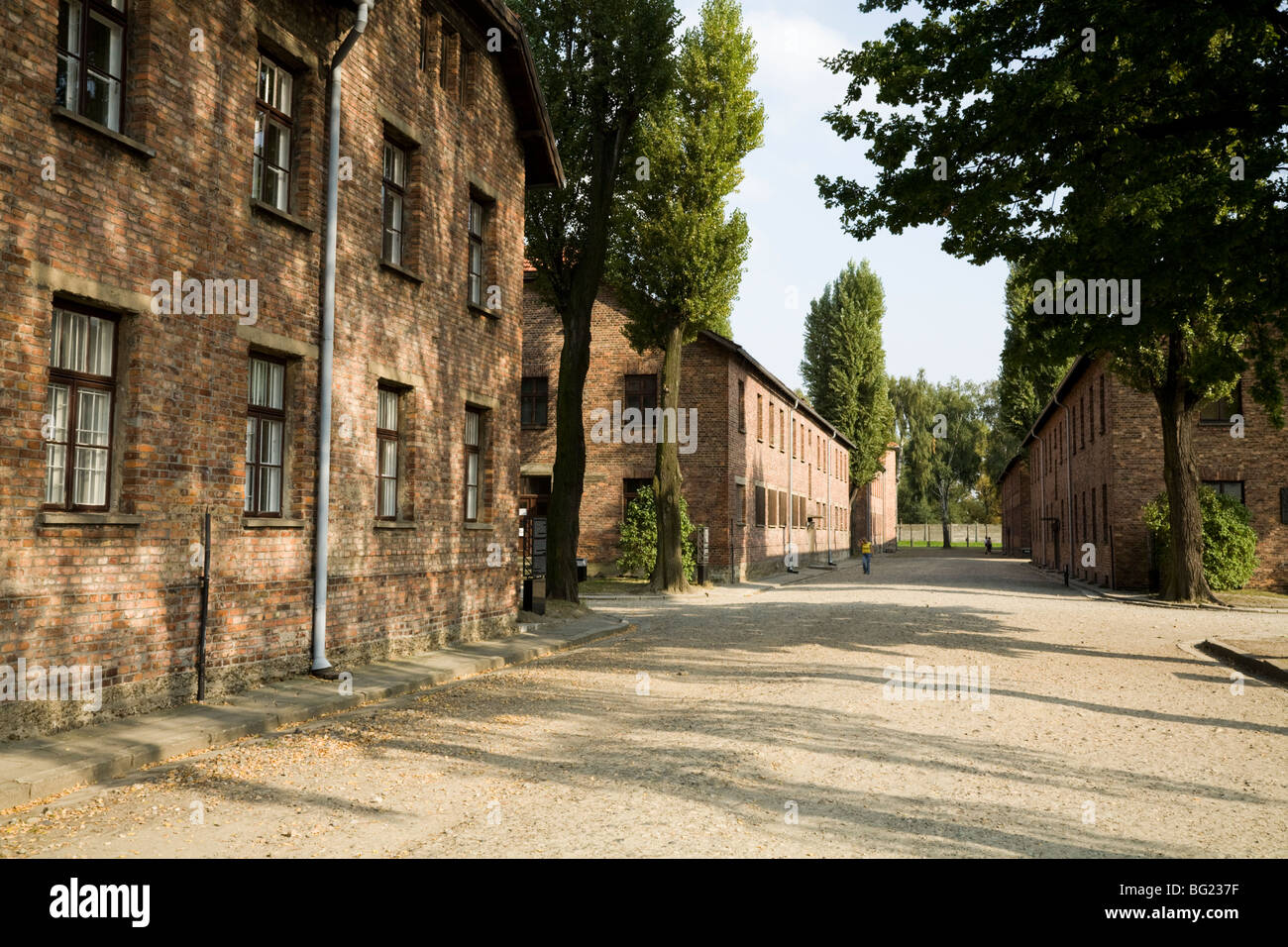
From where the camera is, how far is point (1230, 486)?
28.6m

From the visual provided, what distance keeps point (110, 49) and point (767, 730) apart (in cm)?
809

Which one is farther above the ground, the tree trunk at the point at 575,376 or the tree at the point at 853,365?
the tree at the point at 853,365

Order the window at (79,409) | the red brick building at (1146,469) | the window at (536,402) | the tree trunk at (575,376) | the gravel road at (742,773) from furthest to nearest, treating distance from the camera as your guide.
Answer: the window at (536,402) → the red brick building at (1146,469) → the tree trunk at (575,376) → the window at (79,409) → the gravel road at (742,773)

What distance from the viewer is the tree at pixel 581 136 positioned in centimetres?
2144

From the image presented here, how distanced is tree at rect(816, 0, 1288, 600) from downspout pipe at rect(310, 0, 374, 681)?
7.23 metres

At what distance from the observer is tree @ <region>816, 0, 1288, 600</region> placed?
1238 cm

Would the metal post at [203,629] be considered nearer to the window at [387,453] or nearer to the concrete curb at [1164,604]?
the window at [387,453]

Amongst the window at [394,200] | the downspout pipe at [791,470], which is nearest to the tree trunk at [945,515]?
the downspout pipe at [791,470]

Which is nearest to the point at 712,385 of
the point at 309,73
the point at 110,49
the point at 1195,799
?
the point at 309,73

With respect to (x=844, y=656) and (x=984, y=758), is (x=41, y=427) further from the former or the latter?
(x=844, y=656)

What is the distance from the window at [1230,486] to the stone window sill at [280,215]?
25.7 metres

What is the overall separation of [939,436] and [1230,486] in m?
68.1

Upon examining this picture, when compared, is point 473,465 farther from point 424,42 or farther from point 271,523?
Result: point 424,42

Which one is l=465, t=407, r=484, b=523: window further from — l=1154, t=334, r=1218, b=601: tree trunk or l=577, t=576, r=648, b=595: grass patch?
l=1154, t=334, r=1218, b=601: tree trunk
